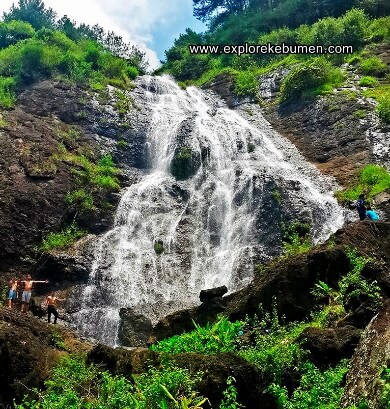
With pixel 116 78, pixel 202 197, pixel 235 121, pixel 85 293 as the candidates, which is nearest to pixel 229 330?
pixel 85 293

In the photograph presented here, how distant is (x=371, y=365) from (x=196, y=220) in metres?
16.4

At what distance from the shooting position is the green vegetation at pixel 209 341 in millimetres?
7918

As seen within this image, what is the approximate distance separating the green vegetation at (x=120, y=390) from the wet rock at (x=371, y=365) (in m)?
1.69

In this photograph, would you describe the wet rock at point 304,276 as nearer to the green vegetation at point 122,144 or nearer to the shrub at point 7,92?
the green vegetation at point 122,144

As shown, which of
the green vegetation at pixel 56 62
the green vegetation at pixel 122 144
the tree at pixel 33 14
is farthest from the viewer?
the tree at pixel 33 14

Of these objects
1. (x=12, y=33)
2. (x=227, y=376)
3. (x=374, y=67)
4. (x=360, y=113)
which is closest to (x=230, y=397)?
(x=227, y=376)

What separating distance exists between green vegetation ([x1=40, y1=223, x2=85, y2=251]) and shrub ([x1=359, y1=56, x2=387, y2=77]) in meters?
21.6

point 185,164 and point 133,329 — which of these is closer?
point 133,329

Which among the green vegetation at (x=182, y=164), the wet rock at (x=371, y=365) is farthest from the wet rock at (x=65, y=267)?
the wet rock at (x=371, y=365)

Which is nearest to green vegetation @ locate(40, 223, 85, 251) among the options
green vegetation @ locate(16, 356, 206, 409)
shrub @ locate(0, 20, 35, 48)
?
green vegetation @ locate(16, 356, 206, 409)

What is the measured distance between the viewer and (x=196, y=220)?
21516 millimetres

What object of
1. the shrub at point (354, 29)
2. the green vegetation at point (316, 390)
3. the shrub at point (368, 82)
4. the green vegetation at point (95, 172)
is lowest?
the green vegetation at point (316, 390)

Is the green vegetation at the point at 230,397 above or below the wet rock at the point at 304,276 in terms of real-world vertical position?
below

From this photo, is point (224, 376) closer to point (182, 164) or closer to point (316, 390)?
point (316, 390)
